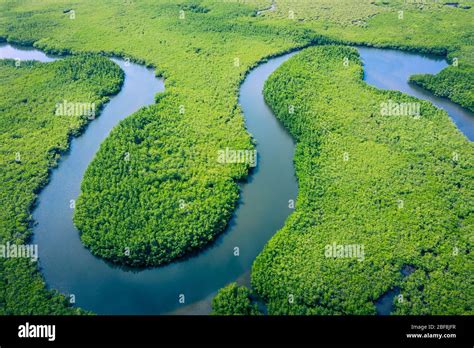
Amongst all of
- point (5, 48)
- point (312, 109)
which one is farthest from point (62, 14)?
point (312, 109)

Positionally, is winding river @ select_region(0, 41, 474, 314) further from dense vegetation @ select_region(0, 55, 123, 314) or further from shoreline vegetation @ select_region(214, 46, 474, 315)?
shoreline vegetation @ select_region(214, 46, 474, 315)

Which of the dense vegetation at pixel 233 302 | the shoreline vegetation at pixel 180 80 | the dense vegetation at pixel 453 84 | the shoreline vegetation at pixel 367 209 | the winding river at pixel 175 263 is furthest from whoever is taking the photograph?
the dense vegetation at pixel 453 84

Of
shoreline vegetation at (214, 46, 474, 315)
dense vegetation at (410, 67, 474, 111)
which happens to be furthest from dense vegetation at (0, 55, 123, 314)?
dense vegetation at (410, 67, 474, 111)

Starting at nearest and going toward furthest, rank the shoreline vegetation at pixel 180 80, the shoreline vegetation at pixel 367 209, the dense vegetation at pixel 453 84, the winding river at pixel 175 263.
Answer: the shoreline vegetation at pixel 367 209, the winding river at pixel 175 263, the shoreline vegetation at pixel 180 80, the dense vegetation at pixel 453 84

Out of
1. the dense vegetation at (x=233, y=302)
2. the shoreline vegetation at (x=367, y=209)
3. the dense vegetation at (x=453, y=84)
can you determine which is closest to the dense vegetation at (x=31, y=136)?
the dense vegetation at (x=233, y=302)

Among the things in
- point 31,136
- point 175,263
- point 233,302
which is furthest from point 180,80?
point 233,302

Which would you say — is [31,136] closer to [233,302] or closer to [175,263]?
[175,263]

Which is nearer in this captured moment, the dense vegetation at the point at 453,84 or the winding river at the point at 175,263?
the winding river at the point at 175,263

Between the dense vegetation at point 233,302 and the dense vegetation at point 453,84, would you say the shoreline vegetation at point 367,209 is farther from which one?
the dense vegetation at point 453,84
